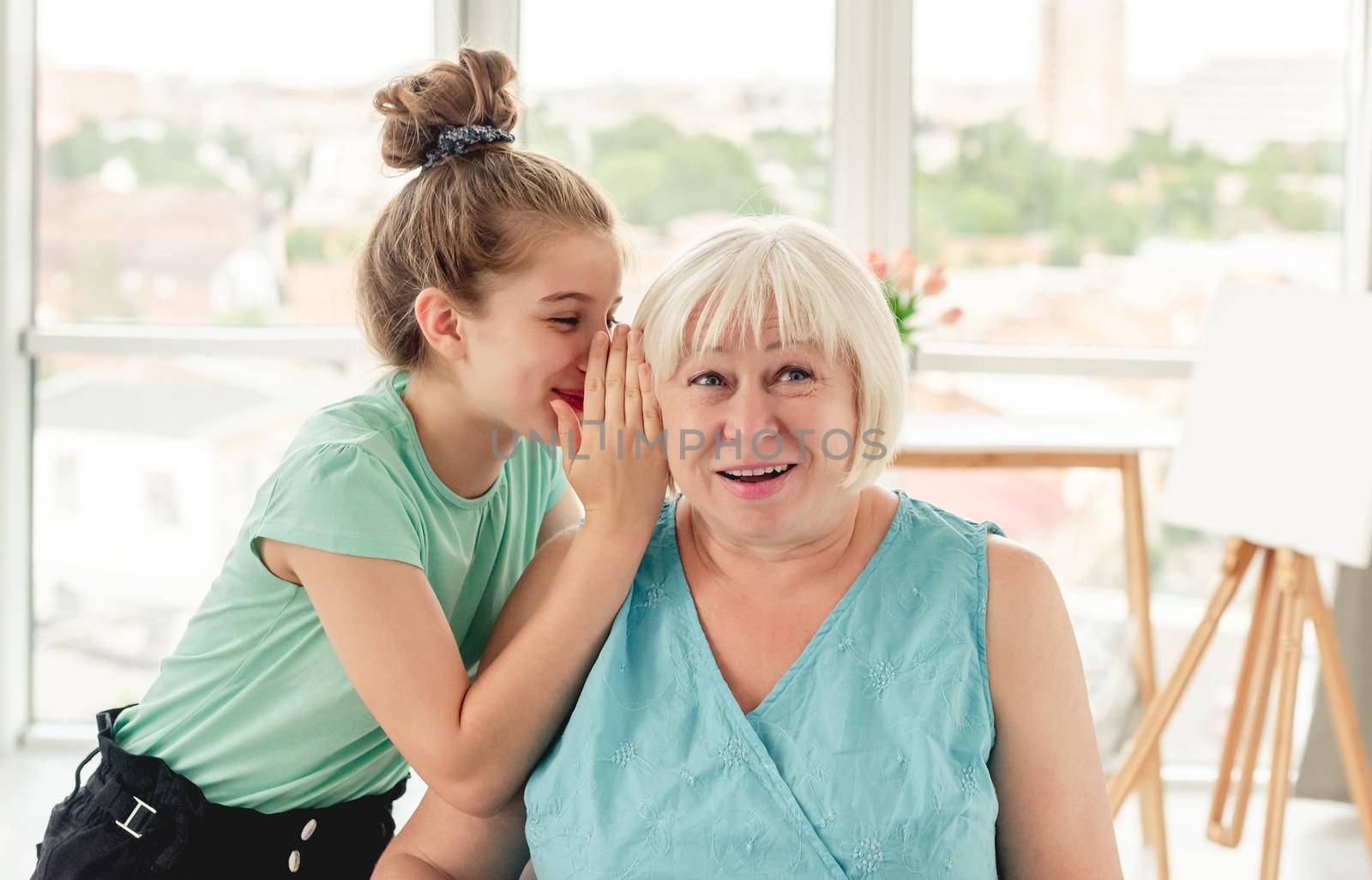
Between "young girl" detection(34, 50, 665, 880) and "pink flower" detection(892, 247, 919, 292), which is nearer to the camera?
"young girl" detection(34, 50, 665, 880)

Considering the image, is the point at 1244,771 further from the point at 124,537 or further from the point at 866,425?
the point at 124,537

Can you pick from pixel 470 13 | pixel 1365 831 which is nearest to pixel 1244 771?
pixel 1365 831

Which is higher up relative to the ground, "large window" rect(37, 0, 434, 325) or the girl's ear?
"large window" rect(37, 0, 434, 325)

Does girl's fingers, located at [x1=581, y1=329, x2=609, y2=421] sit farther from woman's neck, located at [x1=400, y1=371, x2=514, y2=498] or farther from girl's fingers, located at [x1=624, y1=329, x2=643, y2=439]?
woman's neck, located at [x1=400, y1=371, x2=514, y2=498]

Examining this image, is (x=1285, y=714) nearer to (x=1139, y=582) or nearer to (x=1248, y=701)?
(x=1248, y=701)

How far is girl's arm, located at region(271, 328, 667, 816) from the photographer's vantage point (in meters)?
1.41

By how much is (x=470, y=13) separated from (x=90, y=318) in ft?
4.69

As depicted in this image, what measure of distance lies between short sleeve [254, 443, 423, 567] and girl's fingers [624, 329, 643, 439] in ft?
0.97

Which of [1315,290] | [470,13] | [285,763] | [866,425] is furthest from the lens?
[470,13]

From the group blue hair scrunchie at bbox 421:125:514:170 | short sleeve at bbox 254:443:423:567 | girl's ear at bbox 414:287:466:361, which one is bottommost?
short sleeve at bbox 254:443:423:567

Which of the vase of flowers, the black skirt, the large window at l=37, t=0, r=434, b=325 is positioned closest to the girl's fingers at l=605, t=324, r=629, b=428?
the black skirt

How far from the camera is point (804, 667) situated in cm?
141

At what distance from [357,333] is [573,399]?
2051mm

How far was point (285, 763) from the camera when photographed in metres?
1.58
